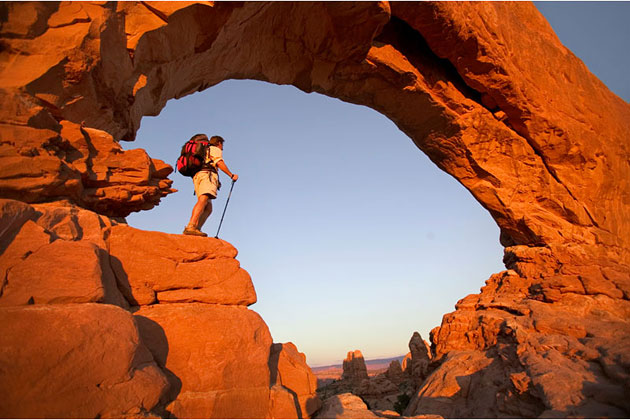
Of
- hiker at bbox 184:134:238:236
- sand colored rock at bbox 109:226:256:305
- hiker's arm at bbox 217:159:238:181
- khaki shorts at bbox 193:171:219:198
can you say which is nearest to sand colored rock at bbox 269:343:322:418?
sand colored rock at bbox 109:226:256:305

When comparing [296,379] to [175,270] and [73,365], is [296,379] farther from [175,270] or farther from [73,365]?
[73,365]

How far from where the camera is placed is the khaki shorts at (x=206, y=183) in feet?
17.9

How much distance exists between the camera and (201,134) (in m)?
5.84

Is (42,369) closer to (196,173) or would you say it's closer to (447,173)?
(196,173)

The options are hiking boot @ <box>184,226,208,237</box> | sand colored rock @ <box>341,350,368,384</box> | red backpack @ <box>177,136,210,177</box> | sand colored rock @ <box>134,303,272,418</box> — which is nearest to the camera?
sand colored rock @ <box>134,303,272,418</box>

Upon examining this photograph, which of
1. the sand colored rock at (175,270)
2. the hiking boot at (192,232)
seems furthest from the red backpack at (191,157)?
the sand colored rock at (175,270)

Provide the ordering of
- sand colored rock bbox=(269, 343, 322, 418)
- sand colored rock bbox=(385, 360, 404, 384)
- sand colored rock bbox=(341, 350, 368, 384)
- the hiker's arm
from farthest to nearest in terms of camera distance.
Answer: sand colored rock bbox=(341, 350, 368, 384) → sand colored rock bbox=(385, 360, 404, 384) → the hiker's arm → sand colored rock bbox=(269, 343, 322, 418)

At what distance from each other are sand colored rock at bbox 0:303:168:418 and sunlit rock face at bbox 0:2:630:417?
29 centimetres

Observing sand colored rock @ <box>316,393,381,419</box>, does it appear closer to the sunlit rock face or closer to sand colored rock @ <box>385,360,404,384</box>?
the sunlit rock face

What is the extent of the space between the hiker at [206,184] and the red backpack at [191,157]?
81 millimetres

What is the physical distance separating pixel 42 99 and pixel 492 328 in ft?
30.1

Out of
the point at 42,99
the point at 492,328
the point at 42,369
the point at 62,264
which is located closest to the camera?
the point at 42,369

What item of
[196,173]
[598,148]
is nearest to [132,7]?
[196,173]

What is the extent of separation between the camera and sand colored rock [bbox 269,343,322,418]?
4336mm
